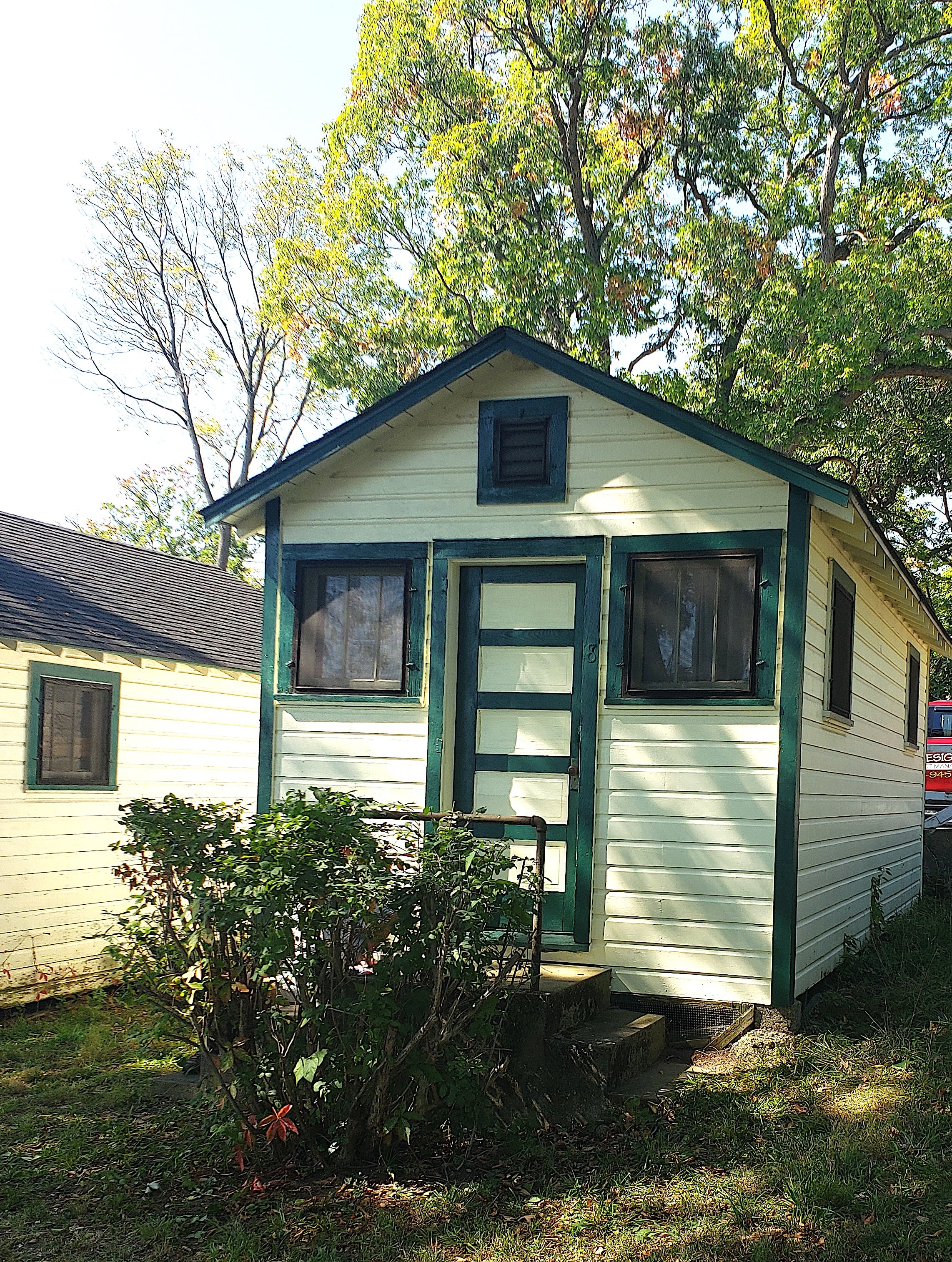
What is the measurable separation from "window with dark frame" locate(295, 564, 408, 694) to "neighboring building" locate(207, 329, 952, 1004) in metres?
0.02

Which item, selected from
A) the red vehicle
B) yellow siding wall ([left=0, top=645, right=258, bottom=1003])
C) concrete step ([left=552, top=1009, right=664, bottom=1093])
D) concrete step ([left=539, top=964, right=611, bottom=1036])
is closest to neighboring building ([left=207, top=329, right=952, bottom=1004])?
concrete step ([left=539, top=964, right=611, bottom=1036])

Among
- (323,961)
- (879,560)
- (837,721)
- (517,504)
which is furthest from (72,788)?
(879,560)

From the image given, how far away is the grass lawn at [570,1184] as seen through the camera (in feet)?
15.4

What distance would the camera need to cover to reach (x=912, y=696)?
14102 millimetres

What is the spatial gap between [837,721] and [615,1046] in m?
3.35

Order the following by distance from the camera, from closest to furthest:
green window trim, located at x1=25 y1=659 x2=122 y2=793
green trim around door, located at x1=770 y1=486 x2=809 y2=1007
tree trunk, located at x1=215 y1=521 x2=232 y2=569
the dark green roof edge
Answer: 1. green trim around door, located at x1=770 y1=486 x2=809 y2=1007
2. the dark green roof edge
3. green window trim, located at x1=25 y1=659 x2=122 y2=793
4. tree trunk, located at x1=215 y1=521 x2=232 y2=569

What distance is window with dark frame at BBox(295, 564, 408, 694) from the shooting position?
8.37m

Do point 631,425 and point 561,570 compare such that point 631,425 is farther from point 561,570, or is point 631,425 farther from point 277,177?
point 277,177

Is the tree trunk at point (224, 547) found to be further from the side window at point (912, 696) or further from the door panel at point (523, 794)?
the door panel at point (523, 794)

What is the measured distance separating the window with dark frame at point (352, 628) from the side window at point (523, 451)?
932 mm

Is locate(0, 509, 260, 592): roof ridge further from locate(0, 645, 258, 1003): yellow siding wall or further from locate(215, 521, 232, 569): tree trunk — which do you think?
locate(215, 521, 232, 569): tree trunk

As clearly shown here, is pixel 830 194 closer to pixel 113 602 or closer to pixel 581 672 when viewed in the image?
pixel 113 602

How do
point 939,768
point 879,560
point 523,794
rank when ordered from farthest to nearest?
point 939,768, point 879,560, point 523,794

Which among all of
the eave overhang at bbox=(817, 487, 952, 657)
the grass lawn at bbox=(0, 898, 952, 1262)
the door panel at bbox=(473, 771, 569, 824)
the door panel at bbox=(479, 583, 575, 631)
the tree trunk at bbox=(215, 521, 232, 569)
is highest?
the tree trunk at bbox=(215, 521, 232, 569)
